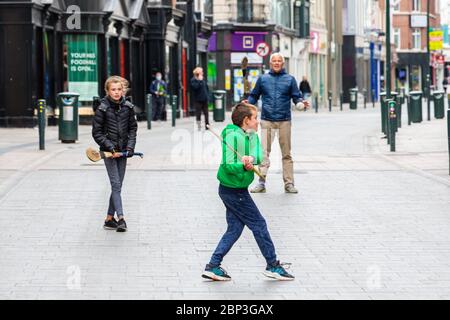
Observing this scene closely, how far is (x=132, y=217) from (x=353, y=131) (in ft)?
72.3

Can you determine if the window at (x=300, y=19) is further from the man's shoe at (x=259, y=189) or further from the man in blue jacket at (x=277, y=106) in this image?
the man's shoe at (x=259, y=189)

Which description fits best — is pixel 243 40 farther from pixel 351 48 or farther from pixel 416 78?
pixel 416 78

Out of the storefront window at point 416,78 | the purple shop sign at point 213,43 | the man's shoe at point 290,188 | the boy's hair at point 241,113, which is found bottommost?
the man's shoe at point 290,188

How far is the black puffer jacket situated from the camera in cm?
1240

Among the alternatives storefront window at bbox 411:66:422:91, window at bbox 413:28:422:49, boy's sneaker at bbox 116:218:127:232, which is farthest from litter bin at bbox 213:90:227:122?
window at bbox 413:28:422:49

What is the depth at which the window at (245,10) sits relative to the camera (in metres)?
62.6

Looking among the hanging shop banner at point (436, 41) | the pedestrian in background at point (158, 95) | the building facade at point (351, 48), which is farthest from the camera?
the hanging shop banner at point (436, 41)

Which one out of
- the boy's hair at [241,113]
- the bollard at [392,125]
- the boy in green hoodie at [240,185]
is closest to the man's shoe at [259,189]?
the boy in green hoodie at [240,185]

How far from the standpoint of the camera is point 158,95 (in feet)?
138

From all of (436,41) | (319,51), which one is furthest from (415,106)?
(436,41)

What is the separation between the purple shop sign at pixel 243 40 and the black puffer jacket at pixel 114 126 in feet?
161

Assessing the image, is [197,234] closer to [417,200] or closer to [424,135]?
[417,200]
